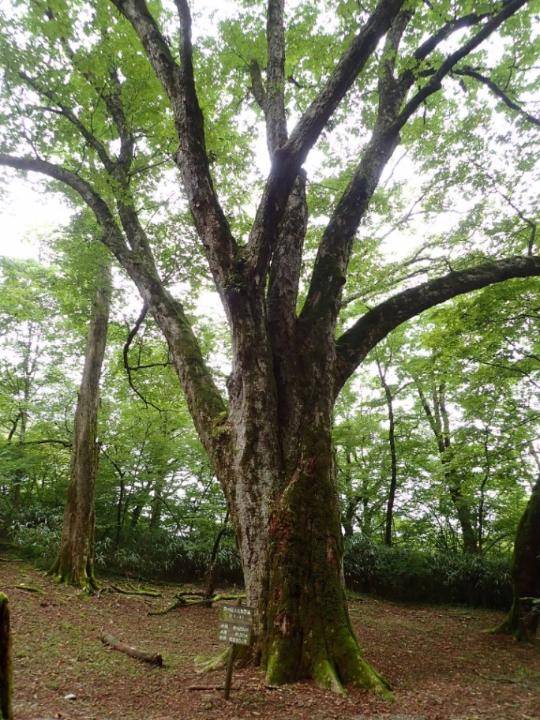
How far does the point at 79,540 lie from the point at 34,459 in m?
3.30

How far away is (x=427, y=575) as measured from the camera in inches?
400

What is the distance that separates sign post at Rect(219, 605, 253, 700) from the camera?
3.35m

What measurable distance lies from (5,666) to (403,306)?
480 cm

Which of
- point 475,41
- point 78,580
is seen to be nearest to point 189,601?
point 78,580

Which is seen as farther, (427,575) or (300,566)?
(427,575)

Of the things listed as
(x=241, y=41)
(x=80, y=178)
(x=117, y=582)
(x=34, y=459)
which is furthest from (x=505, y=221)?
(x=34, y=459)

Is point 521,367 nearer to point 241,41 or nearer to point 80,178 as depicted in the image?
point 241,41

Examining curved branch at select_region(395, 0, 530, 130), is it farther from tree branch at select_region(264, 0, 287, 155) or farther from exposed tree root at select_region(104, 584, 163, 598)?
exposed tree root at select_region(104, 584, 163, 598)

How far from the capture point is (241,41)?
21.7 feet

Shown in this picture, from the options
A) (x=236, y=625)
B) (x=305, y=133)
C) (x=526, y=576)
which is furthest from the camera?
A: (x=526, y=576)

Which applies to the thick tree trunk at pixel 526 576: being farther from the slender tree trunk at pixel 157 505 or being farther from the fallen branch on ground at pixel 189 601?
the slender tree trunk at pixel 157 505

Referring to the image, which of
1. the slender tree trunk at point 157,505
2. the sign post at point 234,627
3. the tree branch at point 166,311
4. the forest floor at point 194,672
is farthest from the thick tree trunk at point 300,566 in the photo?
the slender tree trunk at point 157,505

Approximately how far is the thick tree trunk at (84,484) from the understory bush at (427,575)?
243 inches

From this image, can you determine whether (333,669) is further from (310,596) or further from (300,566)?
(300,566)
